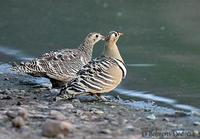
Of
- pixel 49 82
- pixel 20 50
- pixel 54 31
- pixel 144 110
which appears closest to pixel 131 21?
pixel 54 31

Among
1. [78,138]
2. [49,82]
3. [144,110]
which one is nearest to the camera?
[78,138]

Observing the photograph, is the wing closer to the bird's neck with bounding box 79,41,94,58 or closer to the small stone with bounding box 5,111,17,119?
the bird's neck with bounding box 79,41,94,58

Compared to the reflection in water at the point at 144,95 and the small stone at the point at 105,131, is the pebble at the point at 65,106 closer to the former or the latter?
the small stone at the point at 105,131

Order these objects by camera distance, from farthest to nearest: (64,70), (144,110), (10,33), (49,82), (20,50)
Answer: (10,33) < (20,50) < (49,82) < (64,70) < (144,110)

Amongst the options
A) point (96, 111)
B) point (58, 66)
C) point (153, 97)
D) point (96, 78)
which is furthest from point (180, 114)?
point (58, 66)

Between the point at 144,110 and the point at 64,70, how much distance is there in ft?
5.28

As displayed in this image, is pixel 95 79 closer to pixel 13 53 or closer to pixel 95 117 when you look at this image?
pixel 95 117

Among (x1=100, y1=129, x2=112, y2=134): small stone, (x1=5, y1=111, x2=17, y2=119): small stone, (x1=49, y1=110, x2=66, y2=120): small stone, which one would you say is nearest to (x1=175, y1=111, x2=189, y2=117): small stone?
(x1=49, y1=110, x2=66, y2=120): small stone

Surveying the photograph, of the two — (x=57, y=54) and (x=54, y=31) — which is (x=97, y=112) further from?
(x=54, y=31)

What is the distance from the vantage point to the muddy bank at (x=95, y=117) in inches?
285

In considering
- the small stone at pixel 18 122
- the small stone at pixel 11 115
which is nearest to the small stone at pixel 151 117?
the small stone at pixel 11 115

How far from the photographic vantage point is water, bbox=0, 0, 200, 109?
11449 millimetres

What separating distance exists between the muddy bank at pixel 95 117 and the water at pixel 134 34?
102cm

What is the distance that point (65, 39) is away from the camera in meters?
15.4
